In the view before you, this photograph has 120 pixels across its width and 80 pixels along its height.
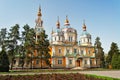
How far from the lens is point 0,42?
173ft

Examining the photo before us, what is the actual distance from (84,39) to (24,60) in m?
26.4

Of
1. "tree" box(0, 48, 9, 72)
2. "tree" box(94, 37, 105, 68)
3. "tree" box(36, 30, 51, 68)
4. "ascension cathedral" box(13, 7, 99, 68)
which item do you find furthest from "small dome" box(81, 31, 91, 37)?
"tree" box(0, 48, 9, 72)

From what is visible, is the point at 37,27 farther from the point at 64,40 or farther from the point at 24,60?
the point at 24,60

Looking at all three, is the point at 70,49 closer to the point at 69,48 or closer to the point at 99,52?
the point at 69,48

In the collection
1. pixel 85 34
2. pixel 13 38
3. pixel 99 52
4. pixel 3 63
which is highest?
pixel 85 34

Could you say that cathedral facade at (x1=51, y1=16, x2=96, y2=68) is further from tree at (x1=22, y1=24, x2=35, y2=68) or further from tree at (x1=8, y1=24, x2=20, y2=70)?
tree at (x1=8, y1=24, x2=20, y2=70)

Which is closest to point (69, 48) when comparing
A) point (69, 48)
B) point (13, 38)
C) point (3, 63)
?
point (69, 48)

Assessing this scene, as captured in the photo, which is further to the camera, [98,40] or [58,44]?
[98,40]

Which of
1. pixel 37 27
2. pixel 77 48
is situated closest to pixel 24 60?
pixel 37 27

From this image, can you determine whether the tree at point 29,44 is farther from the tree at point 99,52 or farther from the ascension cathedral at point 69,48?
the tree at point 99,52

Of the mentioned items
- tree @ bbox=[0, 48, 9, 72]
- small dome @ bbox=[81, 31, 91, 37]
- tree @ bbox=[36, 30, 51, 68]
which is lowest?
tree @ bbox=[0, 48, 9, 72]

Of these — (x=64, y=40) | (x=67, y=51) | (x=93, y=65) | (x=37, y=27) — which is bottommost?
(x=93, y=65)

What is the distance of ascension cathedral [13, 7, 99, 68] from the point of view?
2213 inches

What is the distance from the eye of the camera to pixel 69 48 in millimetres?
58594
